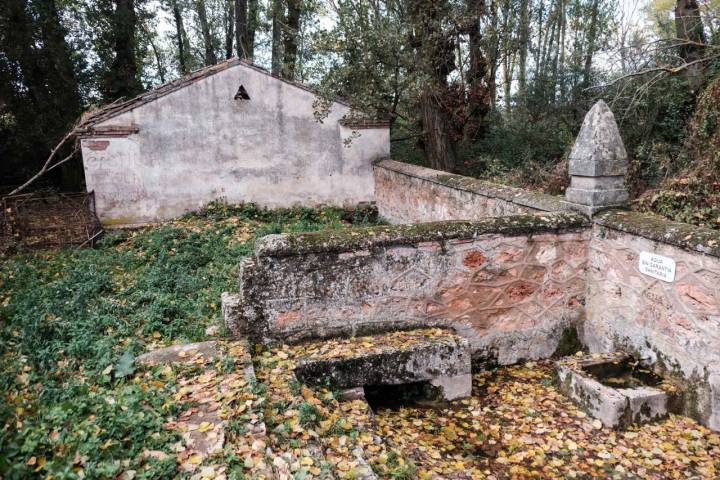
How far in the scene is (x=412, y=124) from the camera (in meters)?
13.9

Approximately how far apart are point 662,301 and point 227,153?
10211mm

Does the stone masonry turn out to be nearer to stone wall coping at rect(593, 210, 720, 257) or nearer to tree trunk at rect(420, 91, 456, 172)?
stone wall coping at rect(593, 210, 720, 257)

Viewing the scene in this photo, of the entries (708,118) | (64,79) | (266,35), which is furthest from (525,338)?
(266,35)

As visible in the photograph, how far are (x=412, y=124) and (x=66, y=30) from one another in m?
12.8

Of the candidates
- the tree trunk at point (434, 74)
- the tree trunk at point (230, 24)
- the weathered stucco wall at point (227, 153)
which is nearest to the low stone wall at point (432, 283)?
the tree trunk at point (434, 74)

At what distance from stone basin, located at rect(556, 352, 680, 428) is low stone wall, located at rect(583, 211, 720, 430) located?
17cm

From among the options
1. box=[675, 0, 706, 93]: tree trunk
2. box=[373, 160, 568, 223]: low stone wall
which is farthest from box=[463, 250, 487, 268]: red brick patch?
box=[675, 0, 706, 93]: tree trunk

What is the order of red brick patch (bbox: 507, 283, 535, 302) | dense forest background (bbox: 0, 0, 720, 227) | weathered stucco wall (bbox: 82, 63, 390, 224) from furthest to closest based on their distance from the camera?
weathered stucco wall (bbox: 82, 63, 390, 224), dense forest background (bbox: 0, 0, 720, 227), red brick patch (bbox: 507, 283, 535, 302)

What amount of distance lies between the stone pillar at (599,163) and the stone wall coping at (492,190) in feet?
0.99

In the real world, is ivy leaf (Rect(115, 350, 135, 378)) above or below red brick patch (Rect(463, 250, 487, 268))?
below

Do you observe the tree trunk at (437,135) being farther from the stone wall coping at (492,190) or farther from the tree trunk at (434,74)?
the stone wall coping at (492,190)

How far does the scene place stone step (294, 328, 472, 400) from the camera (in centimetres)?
448

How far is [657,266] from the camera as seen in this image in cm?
459

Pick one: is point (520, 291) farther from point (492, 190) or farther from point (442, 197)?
point (442, 197)
